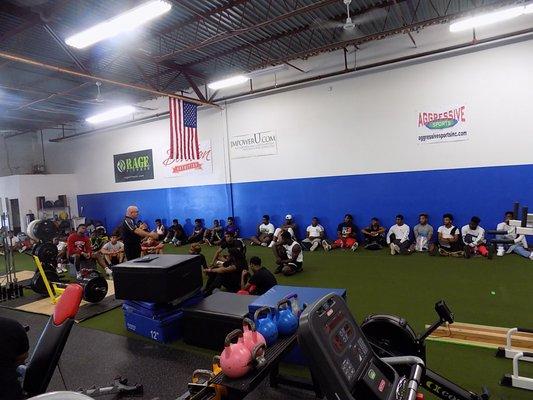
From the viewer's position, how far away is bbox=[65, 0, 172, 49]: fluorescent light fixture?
4.46 meters

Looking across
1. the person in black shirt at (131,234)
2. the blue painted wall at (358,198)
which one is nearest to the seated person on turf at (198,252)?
the person in black shirt at (131,234)

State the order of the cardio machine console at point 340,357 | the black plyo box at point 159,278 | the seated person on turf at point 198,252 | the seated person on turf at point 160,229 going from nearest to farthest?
the cardio machine console at point 340,357 < the black plyo box at point 159,278 < the seated person on turf at point 198,252 < the seated person on turf at point 160,229

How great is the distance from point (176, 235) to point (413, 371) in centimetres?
1036

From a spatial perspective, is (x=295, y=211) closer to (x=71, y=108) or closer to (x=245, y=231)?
(x=245, y=231)

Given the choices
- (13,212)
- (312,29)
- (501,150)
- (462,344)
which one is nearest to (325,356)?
(462,344)

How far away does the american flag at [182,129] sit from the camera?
29.5ft

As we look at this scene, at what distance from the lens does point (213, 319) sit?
3574 mm

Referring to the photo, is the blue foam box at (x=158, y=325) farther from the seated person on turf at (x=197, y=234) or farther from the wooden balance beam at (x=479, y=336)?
the seated person on turf at (x=197, y=234)

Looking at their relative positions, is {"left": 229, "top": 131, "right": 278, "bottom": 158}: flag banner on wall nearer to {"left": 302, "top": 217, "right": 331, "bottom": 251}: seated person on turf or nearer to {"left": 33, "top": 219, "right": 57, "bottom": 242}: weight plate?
{"left": 302, "top": 217, "right": 331, "bottom": 251}: seated person on turf

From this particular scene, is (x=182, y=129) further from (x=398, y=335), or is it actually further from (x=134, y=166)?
(x=398, y=335)

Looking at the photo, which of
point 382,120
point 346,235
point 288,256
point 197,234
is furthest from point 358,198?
point 197,234

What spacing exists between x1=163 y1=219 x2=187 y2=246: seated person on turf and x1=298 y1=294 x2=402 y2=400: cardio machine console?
9991 mm

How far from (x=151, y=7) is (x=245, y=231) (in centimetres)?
728

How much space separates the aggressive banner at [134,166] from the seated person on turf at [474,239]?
10018 mm
